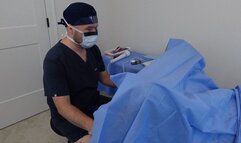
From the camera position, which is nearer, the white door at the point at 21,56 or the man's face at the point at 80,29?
the man's face at the point at 80,29

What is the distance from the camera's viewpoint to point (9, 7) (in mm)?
1938

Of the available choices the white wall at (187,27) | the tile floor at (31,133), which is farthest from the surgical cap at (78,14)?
the tile floor at (31,133)

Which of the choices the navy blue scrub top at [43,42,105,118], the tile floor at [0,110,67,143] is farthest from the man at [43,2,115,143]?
the tile floor at [0,110,67,143]

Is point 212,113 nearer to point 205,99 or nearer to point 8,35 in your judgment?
point 205,99

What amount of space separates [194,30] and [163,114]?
1.37 m

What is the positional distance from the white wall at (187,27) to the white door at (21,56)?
68cm

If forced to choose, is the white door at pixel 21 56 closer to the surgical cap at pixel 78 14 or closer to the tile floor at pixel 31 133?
the tile floor at pixel 31 133

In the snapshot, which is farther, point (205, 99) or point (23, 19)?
point (23, 19)

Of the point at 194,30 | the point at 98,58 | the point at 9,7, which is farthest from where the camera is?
the point at 9,7

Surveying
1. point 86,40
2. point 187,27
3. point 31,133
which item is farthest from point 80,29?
point 31,133

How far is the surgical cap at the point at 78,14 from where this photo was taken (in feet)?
4.16

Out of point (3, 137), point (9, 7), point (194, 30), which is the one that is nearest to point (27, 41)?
point (9, 7)

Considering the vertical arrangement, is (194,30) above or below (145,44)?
above

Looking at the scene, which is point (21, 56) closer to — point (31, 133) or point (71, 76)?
point (31, 133)
